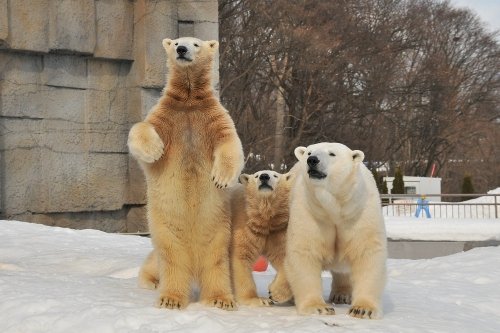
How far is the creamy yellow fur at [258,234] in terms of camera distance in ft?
13.1

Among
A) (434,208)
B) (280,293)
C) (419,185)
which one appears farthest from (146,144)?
(419,185)

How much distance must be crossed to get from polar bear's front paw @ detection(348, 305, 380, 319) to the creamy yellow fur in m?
0.58

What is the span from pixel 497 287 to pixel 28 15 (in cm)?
676

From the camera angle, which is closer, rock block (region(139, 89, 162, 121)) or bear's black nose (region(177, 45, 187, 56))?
bear's black nose (region(177, 45, 187, 56))

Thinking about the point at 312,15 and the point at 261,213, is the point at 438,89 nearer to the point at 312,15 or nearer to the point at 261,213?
the point at 312,15

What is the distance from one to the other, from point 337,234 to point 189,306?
0.91 m

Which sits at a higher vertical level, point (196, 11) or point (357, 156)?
point (196, 11)

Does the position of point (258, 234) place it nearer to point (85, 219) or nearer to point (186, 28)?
point (85, 219)

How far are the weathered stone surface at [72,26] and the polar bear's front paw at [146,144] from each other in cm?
600

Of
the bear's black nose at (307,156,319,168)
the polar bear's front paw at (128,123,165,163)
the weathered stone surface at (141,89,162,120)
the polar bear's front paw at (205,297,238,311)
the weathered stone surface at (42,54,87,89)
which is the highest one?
the weathered stone surface at (42,54,87,89)

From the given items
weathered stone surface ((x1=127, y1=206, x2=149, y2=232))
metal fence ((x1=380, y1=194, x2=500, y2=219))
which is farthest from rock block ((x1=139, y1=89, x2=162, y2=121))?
metal fence ((x1=380, y1=194, x2=500, y2=219))

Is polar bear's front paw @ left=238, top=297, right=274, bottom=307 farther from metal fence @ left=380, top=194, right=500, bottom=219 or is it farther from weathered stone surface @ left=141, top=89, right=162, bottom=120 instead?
metal fence @ left=380, top=194, right=500, bottom=219

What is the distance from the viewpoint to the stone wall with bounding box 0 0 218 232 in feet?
29.9

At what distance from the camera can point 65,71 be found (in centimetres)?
952
